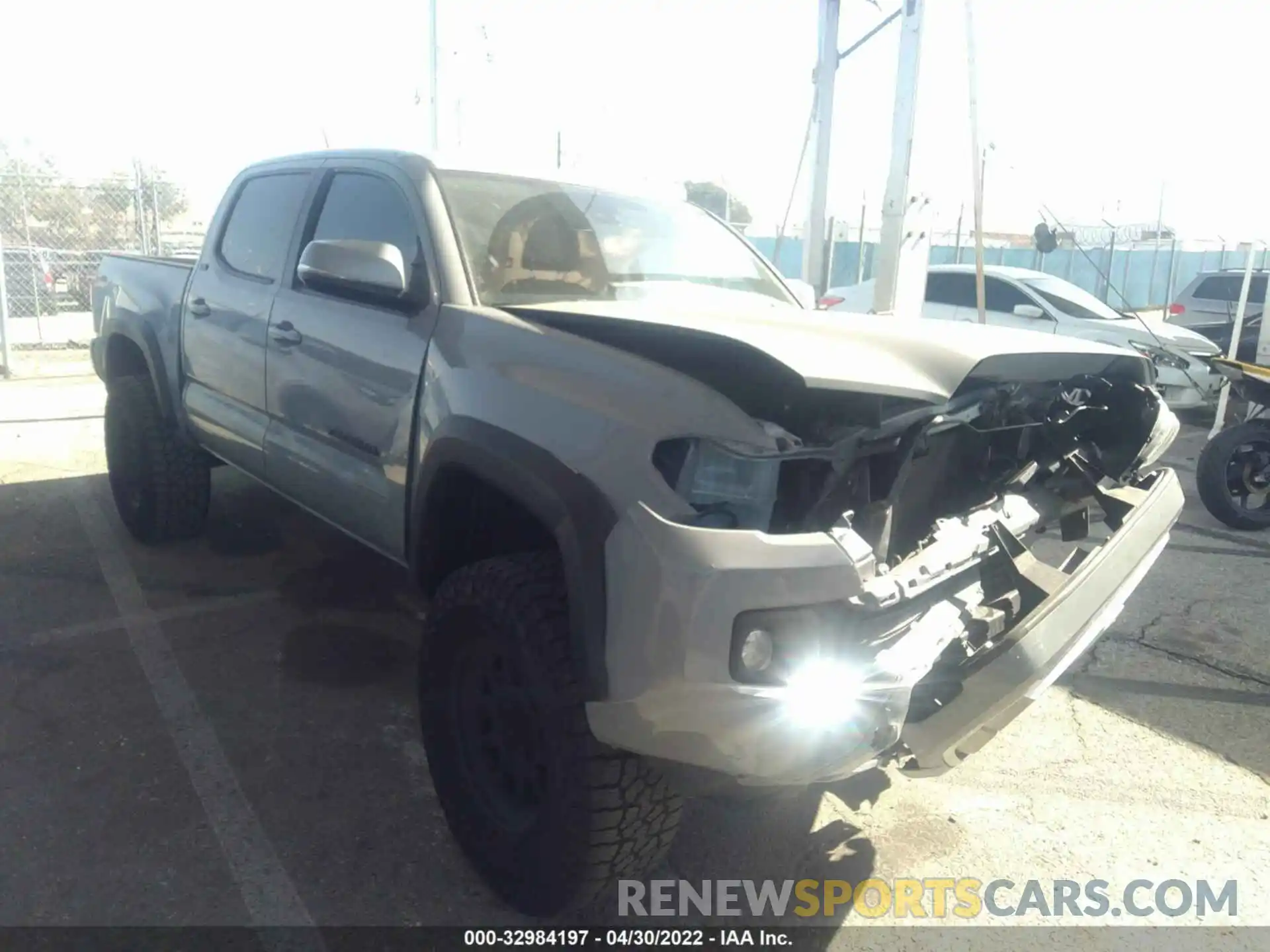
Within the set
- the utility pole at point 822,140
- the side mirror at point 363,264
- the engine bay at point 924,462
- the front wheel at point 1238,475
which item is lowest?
the front wheel at point 1238,475

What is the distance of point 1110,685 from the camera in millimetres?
3898

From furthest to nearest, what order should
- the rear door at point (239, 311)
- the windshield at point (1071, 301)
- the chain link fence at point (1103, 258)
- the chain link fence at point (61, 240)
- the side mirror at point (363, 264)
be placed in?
the chain link fence at point (1103, 258) → the chain link fence at point (61, 240) → the windshield at point (1071, 301) → the rear door at point (239, 311) → the side mirror at point (363, 264)

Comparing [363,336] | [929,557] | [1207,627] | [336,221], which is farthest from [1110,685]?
[336,221]

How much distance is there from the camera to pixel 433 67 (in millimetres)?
10172

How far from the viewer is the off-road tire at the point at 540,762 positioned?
7.11 ft

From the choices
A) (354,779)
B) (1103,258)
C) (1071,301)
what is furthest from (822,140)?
(1103,258)

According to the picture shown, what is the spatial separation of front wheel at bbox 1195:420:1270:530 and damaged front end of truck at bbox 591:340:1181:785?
4272mm

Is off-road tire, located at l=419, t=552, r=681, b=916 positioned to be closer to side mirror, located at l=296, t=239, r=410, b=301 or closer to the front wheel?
side mirror, located at l=296, t=239, r=410, b=301

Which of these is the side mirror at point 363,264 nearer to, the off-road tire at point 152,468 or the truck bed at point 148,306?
the truck bed at point 148,306

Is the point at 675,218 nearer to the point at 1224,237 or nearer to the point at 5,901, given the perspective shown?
the point at 5,901

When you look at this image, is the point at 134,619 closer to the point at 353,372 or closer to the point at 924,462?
the point at 353,372

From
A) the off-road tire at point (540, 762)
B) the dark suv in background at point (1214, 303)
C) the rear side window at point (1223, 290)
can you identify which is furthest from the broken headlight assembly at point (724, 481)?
the rear side window at point (1223, 290)

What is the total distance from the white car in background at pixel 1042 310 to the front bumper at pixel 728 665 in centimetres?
762

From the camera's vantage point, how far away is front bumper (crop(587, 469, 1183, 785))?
188cm
